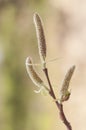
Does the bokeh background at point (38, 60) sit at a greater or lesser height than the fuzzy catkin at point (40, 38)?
lesser

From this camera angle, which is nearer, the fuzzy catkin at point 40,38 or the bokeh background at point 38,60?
the fuzzy catkin at point 40,38

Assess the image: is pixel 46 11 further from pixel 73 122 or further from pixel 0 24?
pixel 73 122

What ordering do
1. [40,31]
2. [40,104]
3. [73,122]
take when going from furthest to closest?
[40,104] → [73,122] → [40,31]

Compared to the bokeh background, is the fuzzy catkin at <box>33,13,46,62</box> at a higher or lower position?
higher

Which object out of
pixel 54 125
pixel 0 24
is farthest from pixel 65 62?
pixel 0 24

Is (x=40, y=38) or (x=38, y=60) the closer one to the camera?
(x=40, y=38)

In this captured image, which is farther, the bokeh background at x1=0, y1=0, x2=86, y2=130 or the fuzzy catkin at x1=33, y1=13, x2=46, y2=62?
the bokeh background at x1=0, y1=0, x2=86, y2=130

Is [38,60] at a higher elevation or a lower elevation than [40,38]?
lower

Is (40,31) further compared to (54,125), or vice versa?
(54,125)
